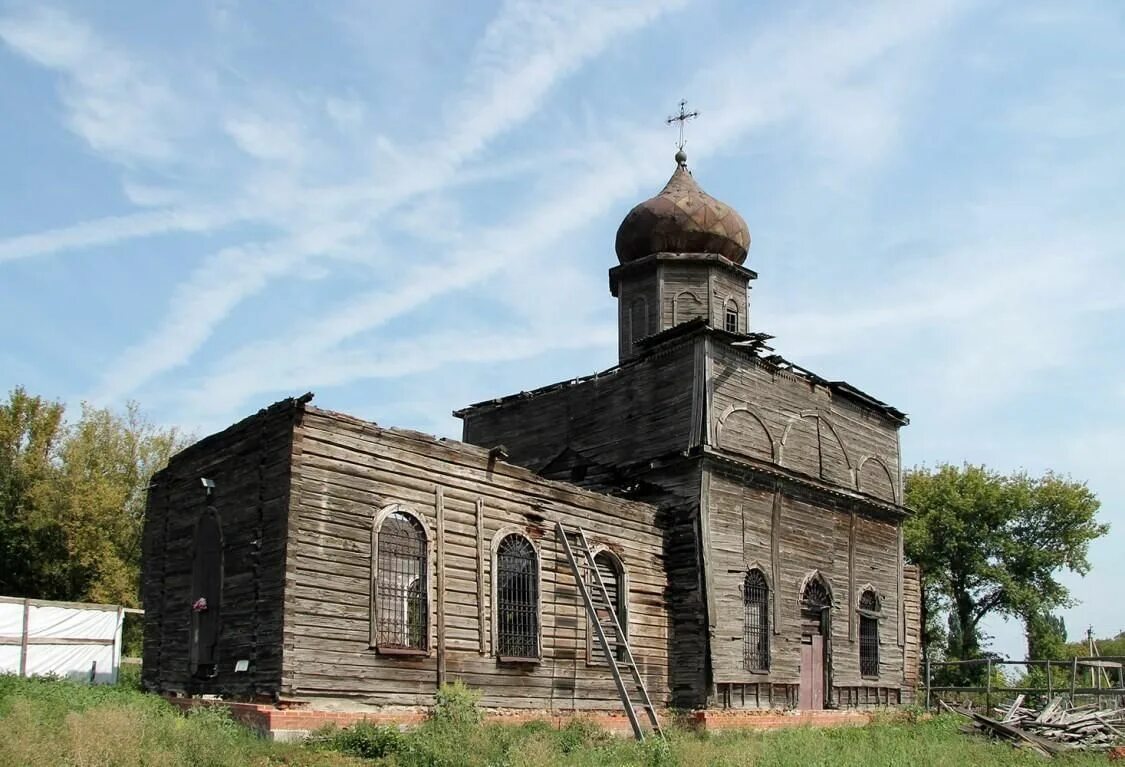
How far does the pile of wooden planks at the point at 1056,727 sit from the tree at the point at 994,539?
24733 millimetres

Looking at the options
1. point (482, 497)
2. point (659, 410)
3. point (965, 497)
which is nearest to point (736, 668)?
point (659, 410)

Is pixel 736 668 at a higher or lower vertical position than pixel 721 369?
lower

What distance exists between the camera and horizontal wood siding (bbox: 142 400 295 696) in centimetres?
1730

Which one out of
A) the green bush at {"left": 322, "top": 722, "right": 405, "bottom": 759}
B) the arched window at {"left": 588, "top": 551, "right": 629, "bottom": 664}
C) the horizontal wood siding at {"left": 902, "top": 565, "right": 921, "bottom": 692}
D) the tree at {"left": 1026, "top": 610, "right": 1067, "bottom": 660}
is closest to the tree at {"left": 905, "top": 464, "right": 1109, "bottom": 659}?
the tree at {"left": 1026, "top": 610, "right": 1067, "bottom": 660}

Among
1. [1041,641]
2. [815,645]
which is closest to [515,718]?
[815,645]

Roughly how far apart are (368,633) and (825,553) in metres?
13.7

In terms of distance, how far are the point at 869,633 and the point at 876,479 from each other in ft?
13.2

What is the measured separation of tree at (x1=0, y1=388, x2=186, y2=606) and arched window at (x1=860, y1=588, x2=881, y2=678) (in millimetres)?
25172

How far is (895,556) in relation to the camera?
3050cm

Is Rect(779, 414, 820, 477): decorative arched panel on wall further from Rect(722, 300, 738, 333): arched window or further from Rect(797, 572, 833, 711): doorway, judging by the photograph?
Rect(722, 300, 738, 333): arched window

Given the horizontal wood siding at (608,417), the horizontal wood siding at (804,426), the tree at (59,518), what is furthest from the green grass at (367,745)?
the tree at (59,518)

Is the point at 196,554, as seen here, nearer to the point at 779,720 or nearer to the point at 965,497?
the point at 779,720

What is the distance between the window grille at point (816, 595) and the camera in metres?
27.0

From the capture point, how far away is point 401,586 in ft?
61.1
